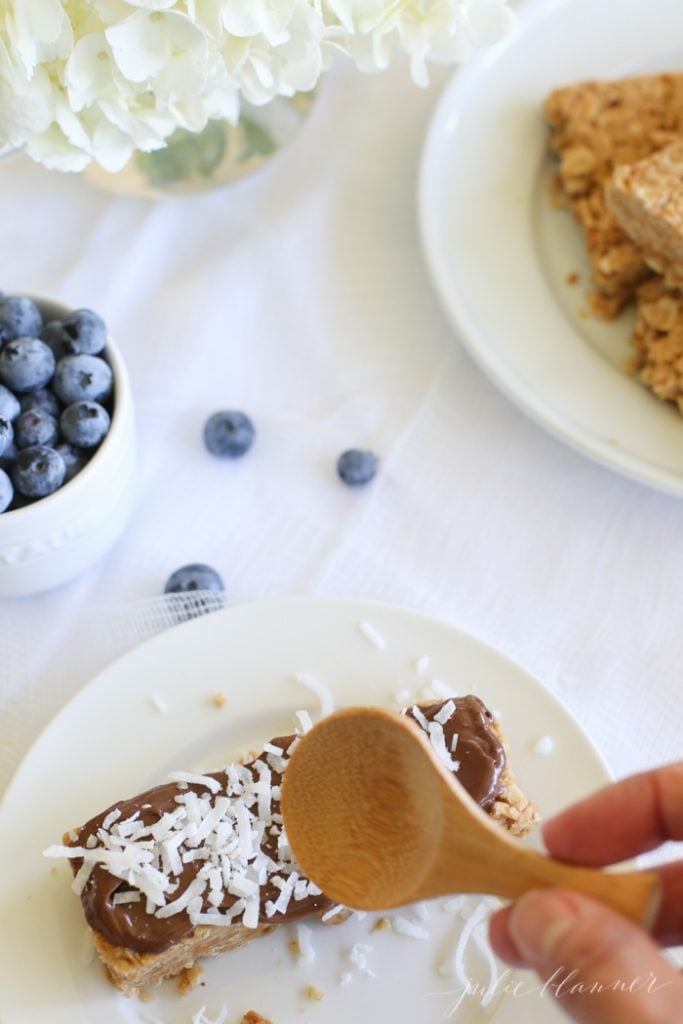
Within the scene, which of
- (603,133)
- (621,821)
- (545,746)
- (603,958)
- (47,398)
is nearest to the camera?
(603,958)

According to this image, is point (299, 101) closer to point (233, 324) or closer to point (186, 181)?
point (186, 181)

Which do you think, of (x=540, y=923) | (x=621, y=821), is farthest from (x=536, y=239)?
(x=540, y=923)

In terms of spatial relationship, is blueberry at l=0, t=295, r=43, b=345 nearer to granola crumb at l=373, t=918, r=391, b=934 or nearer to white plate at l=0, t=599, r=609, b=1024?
white plate at l=0, t=599, r=609, b=1024

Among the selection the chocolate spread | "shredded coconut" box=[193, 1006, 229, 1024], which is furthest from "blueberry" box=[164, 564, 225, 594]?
"shredded coconut" box=[193, 1006, 229, 1024]

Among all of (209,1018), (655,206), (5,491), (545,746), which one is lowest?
(209,1018)

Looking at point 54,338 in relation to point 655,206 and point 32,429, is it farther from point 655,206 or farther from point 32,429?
point 655,206

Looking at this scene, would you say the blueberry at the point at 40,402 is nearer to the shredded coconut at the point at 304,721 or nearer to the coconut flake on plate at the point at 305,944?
the shredded coconut at the point at 304,721

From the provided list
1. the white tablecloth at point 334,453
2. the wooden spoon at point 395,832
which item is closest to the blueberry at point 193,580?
the white tablecloth at point 334,453
